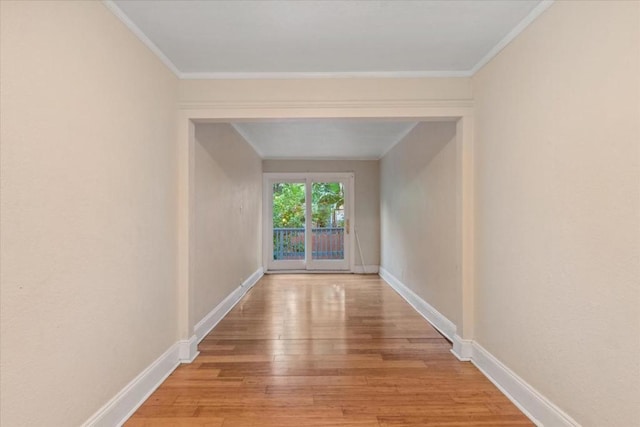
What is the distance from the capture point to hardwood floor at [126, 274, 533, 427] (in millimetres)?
2031

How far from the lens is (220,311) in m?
3.89

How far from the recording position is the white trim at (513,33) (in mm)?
1899

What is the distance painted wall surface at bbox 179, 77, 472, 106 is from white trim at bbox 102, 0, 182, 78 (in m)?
0.22

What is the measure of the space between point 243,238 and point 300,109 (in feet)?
9.21

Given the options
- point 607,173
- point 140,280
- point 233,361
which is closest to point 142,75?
point 140,280

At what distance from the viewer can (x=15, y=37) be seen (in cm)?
129

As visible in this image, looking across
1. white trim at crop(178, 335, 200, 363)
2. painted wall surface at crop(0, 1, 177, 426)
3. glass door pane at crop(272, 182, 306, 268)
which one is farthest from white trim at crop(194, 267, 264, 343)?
glass door pane at crop(272, 182, 306, 268)

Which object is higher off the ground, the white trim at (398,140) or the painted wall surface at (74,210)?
the white trim at (398,140)

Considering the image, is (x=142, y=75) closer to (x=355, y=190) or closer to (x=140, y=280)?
(x=140, y=280)

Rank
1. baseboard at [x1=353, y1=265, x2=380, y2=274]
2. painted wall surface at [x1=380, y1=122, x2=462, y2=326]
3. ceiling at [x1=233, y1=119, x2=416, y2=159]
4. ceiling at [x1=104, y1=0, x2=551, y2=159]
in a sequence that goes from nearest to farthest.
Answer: ceiling at [x1=104, y1=0, x2=551, y2=159] < painted wall surface at [x1=380, y1=122, x2=462, y2=326] < ceiling at [x1=233, y1=119, x2=416, y2=159] < baseboard at [x1=353, y1=265, x2=380, y2=274]

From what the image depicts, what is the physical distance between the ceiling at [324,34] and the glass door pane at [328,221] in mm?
4565

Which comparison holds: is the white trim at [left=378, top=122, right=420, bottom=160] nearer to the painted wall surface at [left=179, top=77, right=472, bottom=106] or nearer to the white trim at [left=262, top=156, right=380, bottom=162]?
the white trim at [left=262, top=156, right=380, bottom=162]

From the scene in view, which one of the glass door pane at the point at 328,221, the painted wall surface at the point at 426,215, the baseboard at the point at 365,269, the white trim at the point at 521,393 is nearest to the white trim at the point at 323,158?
the glass door pane at the point at 328,221

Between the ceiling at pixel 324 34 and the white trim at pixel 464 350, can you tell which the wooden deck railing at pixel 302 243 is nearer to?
the white trim at pixel 464 350
